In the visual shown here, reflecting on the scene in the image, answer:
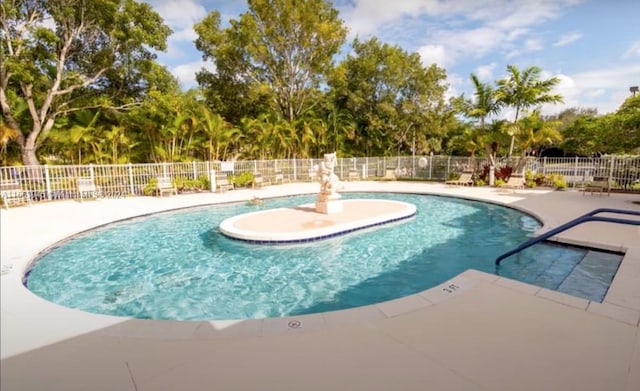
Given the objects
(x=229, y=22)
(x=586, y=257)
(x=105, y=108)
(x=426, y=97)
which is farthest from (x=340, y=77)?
(x=586, y=257)

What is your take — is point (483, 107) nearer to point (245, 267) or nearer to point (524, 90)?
point (524, 90)

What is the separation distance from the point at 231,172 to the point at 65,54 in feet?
28.1

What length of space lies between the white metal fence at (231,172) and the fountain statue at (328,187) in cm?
800

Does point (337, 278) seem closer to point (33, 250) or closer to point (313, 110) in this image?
point (33, 250)

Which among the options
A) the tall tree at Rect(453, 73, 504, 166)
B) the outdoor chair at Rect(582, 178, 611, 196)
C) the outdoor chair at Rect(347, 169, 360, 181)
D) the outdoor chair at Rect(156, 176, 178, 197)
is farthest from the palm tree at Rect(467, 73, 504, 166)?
the outdoor chair at Rect(156, 176, 178, 197)

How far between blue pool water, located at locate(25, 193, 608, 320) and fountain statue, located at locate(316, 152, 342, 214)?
172 centimetres

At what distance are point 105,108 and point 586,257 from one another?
18.6m

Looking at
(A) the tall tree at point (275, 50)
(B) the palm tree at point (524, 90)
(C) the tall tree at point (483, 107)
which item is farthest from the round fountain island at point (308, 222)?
(A) the tall tree at point (275, 50)

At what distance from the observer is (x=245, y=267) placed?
6055mm

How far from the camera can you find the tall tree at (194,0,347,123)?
63.0 ft

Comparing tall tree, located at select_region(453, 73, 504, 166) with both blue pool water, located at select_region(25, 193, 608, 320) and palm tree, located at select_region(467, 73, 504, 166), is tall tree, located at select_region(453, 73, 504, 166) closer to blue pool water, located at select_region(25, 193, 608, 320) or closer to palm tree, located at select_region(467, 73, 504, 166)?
palm tree, located at select_region(467, 73, 504, 166)

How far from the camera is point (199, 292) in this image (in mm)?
5016

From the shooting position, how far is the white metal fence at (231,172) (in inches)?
494

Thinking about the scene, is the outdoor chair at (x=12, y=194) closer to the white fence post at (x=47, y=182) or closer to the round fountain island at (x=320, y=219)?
the white fence post at (x=47, y=182)
